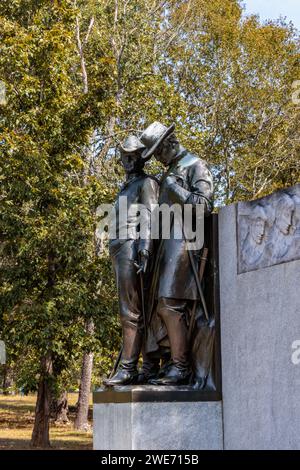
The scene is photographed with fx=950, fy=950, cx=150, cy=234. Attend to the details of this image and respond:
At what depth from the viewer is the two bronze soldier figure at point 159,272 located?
841 centimetres

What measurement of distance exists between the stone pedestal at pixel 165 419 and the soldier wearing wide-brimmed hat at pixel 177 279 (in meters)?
0.20

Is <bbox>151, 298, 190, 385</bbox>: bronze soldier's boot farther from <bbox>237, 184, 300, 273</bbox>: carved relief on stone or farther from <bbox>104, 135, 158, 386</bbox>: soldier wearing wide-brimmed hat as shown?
<bbox>237, 184, 300, 273</bbox>: carved relief on stone

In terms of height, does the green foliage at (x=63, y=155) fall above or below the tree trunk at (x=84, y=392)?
above

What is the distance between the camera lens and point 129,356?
873 centimetres

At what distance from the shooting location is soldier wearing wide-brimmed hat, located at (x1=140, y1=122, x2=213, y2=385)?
838 cm

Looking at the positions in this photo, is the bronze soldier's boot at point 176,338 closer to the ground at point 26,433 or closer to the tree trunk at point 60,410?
the ground at point 26,433

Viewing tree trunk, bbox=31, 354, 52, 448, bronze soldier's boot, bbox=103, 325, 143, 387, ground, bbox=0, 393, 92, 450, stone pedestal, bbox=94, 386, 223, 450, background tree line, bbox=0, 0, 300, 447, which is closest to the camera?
stone pedestal, bbox=94, 386, 223, 450

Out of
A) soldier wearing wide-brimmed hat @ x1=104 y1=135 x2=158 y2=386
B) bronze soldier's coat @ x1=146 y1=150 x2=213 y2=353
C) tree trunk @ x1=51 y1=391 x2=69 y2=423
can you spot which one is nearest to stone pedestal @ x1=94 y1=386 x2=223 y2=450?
soldier wearing wide-brimmed hat @ x1=104 y1=135 x2=158 y2=386

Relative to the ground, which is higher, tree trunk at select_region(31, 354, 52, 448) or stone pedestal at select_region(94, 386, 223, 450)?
tree trunk at select_region(31, 354, 52, 448)

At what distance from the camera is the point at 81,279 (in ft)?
63.8

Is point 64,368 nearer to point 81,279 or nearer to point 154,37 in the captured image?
point 81,279

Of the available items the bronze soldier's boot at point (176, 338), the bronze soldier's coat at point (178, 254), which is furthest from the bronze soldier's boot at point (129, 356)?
the bronze soldier's boot at point (176, 338)

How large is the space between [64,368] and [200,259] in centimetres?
1316
